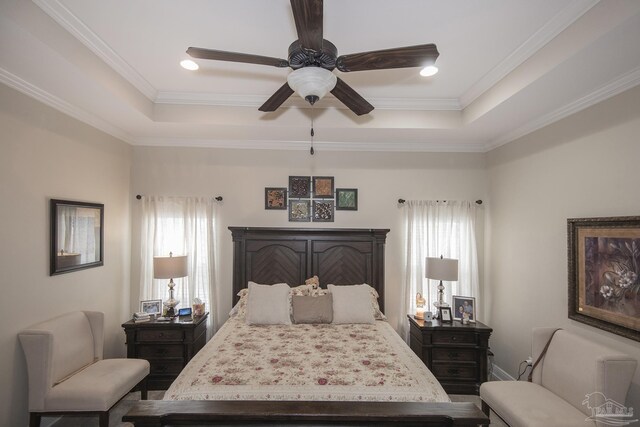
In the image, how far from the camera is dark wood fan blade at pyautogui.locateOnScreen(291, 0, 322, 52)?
4.06 feet

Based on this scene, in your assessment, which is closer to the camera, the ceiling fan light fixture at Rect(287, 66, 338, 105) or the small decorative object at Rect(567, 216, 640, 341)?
the ceiling fan light fixture at Rect(287, 66, 338, 105)

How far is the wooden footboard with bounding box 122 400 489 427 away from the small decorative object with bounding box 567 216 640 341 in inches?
53.7

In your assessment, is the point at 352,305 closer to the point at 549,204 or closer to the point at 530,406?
the point at 530,406

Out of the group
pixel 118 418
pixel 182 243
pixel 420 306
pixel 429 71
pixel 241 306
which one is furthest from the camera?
pixel 182 243

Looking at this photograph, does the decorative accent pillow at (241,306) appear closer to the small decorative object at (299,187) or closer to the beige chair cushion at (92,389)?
the beige chair cushion at (92,389)

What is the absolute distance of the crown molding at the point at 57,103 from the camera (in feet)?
7.11

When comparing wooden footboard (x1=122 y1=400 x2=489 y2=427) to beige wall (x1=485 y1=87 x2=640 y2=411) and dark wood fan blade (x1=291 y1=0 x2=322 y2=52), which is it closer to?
beige wall (x1=485 y1=87 x2=640 y2=411)

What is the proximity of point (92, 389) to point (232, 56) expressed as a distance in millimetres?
2511

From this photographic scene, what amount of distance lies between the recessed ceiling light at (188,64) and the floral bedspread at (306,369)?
2.30 meters

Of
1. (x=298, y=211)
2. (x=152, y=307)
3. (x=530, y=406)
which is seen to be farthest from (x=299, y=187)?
(x=530, y=406)

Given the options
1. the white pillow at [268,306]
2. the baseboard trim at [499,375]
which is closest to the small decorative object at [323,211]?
the white pillow at [268,306]

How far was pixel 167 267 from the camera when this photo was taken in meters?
3.26

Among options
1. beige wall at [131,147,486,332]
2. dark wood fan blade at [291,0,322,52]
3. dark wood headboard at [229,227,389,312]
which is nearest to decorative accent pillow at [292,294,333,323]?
dark wood headboard at [229,227,389,312]

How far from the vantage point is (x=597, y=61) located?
191cm
